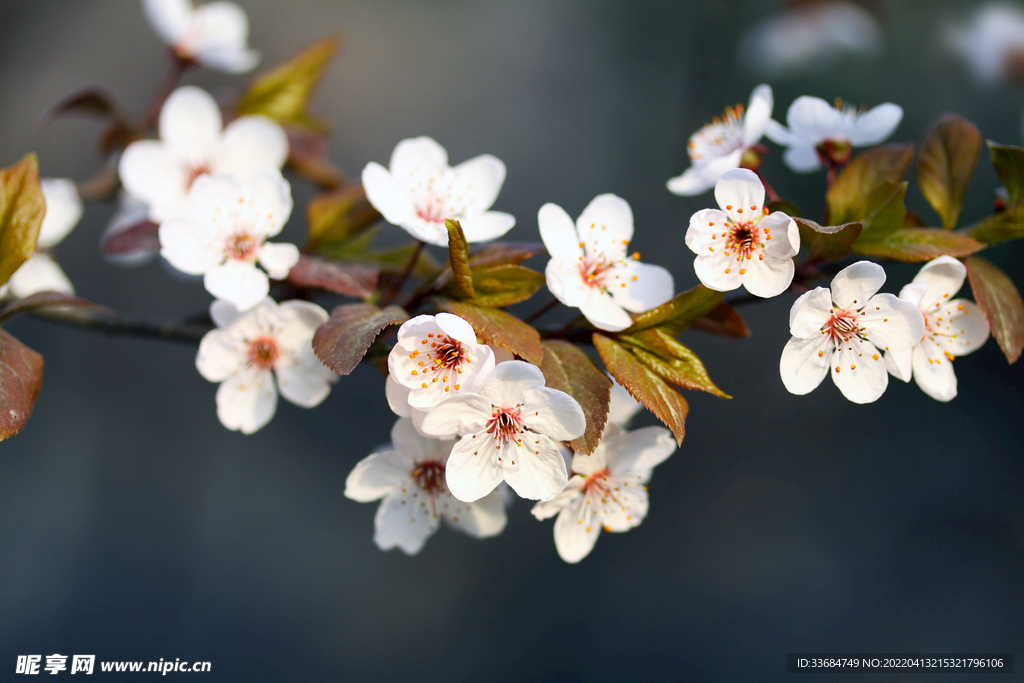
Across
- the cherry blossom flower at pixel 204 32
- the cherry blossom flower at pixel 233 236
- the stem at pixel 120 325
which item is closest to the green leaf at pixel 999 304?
the cherry blossom flower at pixel 233 236

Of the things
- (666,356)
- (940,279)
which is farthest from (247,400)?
(940,279)

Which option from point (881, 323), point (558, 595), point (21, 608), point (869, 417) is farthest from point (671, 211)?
point (21, 608)

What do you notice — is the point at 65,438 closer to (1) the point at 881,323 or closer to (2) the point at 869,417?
(1) the point at 881,323

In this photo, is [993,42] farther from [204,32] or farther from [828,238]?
[204,32]

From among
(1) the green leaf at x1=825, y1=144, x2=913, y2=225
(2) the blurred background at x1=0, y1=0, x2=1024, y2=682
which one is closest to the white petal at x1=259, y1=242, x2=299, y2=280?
(1) the green leaf at x1=825, y1=144, x2=913, y2=225

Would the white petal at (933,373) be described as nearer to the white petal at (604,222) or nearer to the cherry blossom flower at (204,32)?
the white petal at (604,222)

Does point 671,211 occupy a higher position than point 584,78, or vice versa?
point 584,78
